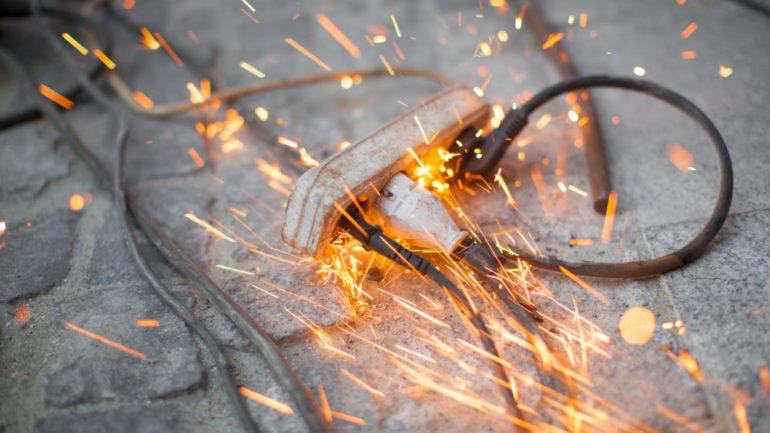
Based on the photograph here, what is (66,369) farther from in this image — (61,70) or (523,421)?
(61,70)

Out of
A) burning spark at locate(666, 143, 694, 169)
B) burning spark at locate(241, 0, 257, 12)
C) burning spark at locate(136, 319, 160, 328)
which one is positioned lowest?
burning spark at locate(136, 319, 160, 328)

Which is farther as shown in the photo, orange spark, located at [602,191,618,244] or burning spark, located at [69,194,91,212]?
burning spark, located at [69,194,91,212]

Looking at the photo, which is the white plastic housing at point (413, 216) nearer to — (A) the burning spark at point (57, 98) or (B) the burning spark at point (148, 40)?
(A) the burning spark at point (57, 98)

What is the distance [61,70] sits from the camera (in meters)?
2.73

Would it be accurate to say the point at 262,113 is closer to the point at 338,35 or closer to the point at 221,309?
the point at 338,35

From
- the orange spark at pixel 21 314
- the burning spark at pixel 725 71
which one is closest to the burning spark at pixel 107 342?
the orange spark at pixel 21 314

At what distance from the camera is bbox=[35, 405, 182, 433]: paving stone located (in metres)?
1.40

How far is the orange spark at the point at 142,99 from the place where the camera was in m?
2.52

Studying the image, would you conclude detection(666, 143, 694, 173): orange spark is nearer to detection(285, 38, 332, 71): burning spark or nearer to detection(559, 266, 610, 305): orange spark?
detection(559, 266, 610, 305): orange spark

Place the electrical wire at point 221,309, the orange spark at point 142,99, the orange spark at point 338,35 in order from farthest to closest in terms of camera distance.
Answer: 1. the orange spark at point 338,35
2. the orange spark at point 142,99
3. the electrical wire at point 221,309

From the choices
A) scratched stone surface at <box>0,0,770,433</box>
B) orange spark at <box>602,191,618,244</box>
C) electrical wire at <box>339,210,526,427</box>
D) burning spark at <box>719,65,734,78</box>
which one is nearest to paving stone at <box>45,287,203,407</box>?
scratched stone surface at <box>0,0,770,433</box>

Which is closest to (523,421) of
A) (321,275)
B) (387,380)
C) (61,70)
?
(387,380)

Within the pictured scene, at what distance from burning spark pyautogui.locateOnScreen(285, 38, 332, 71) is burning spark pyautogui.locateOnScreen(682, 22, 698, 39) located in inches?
58.5

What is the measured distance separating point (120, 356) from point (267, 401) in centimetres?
41
